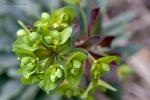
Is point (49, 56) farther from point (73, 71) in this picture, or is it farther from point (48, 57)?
point (73, 71)

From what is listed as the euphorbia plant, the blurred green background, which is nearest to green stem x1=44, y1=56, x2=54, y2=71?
the euphorbia plant

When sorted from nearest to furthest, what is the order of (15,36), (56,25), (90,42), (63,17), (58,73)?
(58,73), (56,25), (63,17), (90,42), (15,36)

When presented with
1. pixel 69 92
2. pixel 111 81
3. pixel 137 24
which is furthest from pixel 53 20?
pixel 137 24

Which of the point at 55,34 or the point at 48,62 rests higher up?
the point at 55,34

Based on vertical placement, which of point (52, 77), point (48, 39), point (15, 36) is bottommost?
point (52, 77)

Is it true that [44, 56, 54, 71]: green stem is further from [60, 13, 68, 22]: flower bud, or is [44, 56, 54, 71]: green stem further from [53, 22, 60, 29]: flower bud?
[60, 13, 68, 22]: flower bud

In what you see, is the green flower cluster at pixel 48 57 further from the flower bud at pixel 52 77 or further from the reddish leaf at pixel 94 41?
the reddish leaf at pixel 94 41

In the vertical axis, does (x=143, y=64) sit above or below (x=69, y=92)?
above

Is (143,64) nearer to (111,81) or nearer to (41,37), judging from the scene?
(111,81)

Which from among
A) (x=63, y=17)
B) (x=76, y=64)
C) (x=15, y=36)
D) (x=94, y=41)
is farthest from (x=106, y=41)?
(x=15, y=36)
